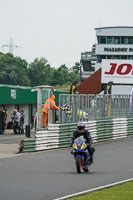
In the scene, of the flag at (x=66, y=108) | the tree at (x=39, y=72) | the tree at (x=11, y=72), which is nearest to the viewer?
the flag at (x=66, y=108)

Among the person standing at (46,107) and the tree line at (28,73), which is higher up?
the tree line at (28,73)

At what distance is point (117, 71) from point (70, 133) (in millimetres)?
19966

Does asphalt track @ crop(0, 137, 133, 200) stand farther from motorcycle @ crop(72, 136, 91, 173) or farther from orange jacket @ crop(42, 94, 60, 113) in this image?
orange jacket @ crop(42, 94, 60, 113)

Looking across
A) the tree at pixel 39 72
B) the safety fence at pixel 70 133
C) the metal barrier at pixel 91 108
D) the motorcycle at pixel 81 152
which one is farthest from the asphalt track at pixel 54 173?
the tree at pixel 39 72

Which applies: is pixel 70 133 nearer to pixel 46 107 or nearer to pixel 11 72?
pixel 46 107

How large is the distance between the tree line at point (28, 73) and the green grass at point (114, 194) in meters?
128

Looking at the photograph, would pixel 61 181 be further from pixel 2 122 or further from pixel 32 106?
pixel 32 106

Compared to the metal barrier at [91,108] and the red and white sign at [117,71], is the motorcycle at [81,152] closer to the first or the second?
the metal barrier at [91,108]

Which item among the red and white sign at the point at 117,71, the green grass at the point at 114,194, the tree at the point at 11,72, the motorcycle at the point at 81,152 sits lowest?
the green grass at the point at 114,194

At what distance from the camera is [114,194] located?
9.26 meters

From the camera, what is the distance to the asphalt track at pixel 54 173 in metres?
9.91

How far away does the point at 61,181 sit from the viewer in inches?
451

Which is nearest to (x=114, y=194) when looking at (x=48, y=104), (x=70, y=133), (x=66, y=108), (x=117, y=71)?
(x=66, y=108)

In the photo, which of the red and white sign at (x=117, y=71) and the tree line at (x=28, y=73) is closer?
the red and white sign at (x=117, y=71)
